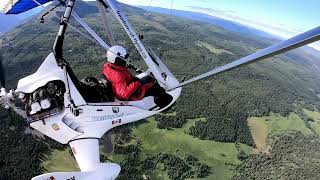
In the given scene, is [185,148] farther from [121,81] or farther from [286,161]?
[121,81]

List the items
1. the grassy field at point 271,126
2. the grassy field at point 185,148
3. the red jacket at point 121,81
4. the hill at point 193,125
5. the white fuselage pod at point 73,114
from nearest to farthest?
the white fuselage pod at point 73,114 → the red jacket at point 121,81 → the hill at point 193,125 → the grassy field at point 185,148 → the grassy field at point 271,126

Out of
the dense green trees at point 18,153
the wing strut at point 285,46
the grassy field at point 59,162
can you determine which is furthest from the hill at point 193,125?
the wing strut at point 285,46

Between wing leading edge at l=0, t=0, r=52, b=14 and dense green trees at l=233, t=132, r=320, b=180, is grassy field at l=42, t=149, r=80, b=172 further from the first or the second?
wing leading edge at l=0, t=0, r=52, b=14

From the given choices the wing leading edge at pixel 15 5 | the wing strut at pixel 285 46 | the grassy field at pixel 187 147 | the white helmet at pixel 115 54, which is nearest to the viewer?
the wing strut at pixel 285 46

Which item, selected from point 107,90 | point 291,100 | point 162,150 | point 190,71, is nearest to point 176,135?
point 162,150

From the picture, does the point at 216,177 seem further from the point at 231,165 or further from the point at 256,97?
the point at 256,97

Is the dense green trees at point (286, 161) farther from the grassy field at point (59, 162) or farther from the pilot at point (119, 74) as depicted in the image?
the pilot at point (119, 74)

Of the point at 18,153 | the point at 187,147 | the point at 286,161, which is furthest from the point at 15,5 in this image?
the point at 286,161
